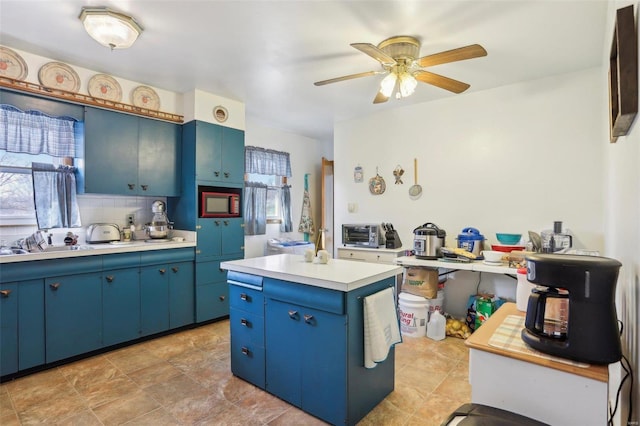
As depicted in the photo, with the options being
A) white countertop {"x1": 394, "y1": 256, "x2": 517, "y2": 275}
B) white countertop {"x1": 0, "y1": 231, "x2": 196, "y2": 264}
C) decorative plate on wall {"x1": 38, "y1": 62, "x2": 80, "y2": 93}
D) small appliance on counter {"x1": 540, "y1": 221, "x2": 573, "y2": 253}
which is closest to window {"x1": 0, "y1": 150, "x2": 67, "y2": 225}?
white countertop {"x1": 0, "y1": 231, "x2": 196, "y2": 264}

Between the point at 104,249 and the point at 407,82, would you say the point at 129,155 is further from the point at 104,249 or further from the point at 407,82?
the point at 407,82

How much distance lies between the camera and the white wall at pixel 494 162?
9.70ft

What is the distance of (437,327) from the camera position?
3176mm

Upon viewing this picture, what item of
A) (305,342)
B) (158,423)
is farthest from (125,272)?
(305,342)

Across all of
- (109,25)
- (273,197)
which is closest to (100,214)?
(109,25)

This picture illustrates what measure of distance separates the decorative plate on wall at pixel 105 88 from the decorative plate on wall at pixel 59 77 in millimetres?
113

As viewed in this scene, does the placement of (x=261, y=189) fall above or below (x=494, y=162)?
below

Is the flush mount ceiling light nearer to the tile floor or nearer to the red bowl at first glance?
the tile floor

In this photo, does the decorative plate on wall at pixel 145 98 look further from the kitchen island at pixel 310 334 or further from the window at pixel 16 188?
the kitchen island at pixel 310 334

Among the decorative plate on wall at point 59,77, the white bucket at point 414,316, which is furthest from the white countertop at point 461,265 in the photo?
the decorative plate on wall at point 59,77

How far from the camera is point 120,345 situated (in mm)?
2996

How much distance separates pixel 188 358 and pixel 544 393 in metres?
2.65

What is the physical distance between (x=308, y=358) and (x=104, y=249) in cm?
213

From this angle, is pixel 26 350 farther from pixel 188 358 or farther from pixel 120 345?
pixel 188 358
